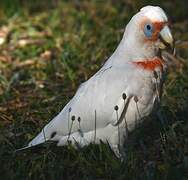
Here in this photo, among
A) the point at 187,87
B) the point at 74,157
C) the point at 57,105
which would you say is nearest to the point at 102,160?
the point at 74,157

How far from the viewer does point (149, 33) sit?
402 cm

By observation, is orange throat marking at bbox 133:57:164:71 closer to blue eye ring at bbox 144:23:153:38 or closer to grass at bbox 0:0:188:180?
blue eye ring at bbox 144:23:153:38

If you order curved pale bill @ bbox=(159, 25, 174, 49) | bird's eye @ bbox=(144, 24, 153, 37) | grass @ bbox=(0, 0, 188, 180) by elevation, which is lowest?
grass @ bbox=(0, 0, 188, 180)

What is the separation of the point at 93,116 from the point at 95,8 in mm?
3144

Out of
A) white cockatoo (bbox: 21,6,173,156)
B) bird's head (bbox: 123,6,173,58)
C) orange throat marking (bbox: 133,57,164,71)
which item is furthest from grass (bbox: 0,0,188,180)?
bird's head (bbox: 123,6,173,58)

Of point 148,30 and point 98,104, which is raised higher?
point 148,30

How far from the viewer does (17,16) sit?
7.03 m

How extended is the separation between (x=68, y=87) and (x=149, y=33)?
170cm

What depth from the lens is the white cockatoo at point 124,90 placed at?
3990 millimetres

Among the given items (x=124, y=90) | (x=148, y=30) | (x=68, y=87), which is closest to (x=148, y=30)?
(x=148, y=30)

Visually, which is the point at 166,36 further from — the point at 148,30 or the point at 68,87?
the point at 68,87

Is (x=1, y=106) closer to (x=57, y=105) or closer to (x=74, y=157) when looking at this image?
(x=57, y=105)

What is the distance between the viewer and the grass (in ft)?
13.1

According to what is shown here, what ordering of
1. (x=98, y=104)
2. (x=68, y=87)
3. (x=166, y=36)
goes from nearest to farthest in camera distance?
(x=166, y=36) < (x=98, y=104) < (x=68, y=87)
